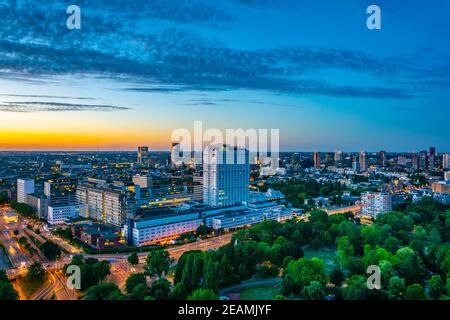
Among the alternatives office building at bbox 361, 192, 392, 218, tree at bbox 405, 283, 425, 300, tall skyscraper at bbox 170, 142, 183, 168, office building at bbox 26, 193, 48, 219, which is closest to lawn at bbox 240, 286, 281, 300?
tree at bbox 405, 283, 425, 300

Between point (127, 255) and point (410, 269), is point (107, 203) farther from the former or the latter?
point (410, 269)

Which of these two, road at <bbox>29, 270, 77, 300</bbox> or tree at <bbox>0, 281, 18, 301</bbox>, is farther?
road at <bbox>29, 270, 77, 300</bbox>

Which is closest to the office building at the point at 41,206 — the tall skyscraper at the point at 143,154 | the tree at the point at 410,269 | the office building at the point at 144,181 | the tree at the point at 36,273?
the office building at the point at 144,181

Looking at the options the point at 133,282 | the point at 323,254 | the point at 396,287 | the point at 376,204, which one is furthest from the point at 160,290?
the point at 376,204

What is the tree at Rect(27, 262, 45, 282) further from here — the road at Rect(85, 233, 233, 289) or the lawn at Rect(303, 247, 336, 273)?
the lawn at Rect(303, 247, 336, 273)

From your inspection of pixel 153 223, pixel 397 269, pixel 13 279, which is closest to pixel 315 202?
pixel 153 223
